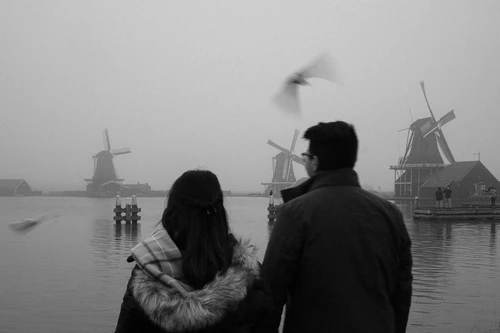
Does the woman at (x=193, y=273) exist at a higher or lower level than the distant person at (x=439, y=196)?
higher

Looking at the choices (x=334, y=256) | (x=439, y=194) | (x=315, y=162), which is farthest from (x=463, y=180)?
(x=334, y=256)

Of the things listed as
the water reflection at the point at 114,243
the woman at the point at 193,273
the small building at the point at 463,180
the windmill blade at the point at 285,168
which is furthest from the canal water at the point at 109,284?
the windmill blade at the point at 285,168

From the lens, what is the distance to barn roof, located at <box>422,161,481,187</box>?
184 ft

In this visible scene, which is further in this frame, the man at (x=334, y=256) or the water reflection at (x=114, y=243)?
the water reflection at (x=114, y=243)

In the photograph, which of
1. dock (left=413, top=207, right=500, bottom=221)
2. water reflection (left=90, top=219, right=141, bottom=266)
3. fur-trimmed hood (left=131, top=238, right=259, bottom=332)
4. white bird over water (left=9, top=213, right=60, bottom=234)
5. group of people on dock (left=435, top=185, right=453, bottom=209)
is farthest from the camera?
group of people on dock (left=435, top=185, right=453, bottom=209)

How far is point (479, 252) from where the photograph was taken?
1656 centimetres

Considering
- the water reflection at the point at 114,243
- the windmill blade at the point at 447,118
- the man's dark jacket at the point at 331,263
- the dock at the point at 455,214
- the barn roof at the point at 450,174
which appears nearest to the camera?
the man's dark jacket at the point at 331,263

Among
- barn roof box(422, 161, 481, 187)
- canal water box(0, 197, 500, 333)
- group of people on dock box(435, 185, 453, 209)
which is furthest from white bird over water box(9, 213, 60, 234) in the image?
barn roof box(422, 161, 481, 187)

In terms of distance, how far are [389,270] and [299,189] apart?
0.52 meters

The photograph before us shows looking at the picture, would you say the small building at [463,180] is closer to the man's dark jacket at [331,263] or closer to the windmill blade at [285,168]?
the windmill blade at [285,168]

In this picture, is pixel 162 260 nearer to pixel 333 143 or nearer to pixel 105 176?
pixel 333 143

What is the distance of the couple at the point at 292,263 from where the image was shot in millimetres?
2129

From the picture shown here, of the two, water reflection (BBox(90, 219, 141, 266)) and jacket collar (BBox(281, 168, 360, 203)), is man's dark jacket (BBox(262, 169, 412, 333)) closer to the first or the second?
jacket collar (BBox(281, 168, 360, 203))

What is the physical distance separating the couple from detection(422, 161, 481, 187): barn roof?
183 feet
